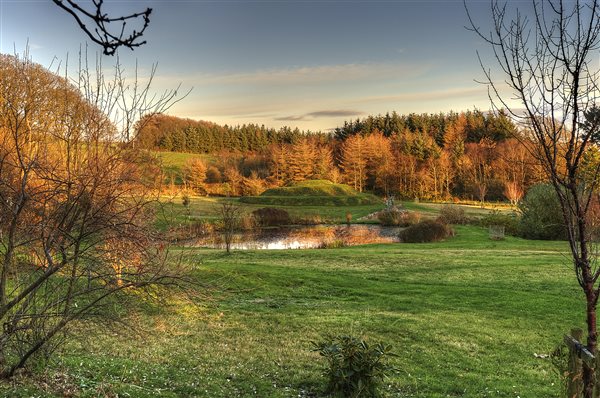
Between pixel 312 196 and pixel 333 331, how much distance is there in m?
57.9

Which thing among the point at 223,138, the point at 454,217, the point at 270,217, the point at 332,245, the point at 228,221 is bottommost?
the point at 332,245

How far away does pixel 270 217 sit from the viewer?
48.9 m

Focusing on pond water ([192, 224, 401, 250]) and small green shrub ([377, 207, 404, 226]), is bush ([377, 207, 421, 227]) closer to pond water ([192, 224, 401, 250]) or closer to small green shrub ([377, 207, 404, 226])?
small green shrub ([377, 207, 404, 226])

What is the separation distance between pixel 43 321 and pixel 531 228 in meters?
40.2

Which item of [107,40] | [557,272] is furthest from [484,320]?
[107,40]

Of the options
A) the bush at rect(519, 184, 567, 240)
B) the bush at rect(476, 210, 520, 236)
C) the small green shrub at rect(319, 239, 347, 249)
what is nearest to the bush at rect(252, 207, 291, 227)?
the small green shrub at rect(319, 239, 347, 249)

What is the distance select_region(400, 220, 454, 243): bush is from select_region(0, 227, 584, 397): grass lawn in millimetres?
14134

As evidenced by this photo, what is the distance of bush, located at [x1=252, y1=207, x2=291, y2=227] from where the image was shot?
48250 mm

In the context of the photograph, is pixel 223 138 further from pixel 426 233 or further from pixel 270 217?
pixel 426 233

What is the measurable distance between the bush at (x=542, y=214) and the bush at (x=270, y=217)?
2441 centimetres

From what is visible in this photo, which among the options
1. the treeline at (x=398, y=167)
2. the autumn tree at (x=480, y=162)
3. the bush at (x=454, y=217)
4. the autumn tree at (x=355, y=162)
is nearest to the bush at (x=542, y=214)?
the bush at (x=454, y=217)

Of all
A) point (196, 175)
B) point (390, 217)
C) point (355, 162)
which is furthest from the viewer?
point (355, 162)

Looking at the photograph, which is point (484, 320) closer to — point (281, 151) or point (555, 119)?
point (555, 119)

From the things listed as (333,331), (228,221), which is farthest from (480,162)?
(333,331)
